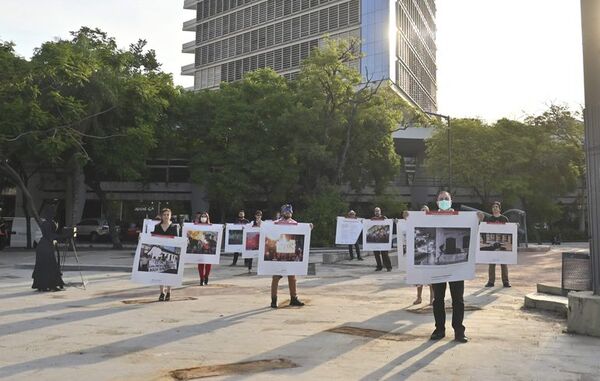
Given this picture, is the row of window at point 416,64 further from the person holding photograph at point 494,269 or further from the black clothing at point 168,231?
the black clothing at point 168,231

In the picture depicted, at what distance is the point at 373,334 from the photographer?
847 cm

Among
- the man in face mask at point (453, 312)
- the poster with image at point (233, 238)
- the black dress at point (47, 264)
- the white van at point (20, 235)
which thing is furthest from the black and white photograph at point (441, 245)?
the white van at point (20, 235)

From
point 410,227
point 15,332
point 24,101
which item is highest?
point 24,101

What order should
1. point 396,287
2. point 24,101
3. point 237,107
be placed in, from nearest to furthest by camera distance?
point 396,287
point 24,101
point 237,107

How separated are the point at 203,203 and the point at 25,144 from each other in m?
21.8

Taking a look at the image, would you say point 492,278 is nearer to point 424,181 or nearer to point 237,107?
point 237,107

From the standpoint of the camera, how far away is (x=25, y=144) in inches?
1179

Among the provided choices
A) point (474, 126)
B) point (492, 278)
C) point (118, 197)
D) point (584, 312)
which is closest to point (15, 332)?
point (584, 312)

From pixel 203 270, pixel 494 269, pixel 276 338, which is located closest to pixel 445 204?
pixel 276 338

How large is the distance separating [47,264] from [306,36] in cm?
6840

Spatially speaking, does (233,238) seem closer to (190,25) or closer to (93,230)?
(93,230)

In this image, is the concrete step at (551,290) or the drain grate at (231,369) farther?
the concrete step at (551,290)

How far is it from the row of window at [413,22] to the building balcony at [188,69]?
119ft

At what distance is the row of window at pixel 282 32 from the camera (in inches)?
2904
